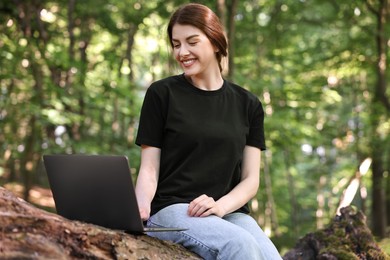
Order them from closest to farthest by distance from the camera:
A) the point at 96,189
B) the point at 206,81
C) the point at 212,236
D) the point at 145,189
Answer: the point at 96,189 < the point at 212,236 < the point at 145,189 < the point at 206,81

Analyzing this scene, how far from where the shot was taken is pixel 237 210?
2.78m

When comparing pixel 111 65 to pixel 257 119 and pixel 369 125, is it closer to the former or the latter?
pixel 369 125

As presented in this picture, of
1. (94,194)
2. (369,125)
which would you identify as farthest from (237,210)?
(369,125)

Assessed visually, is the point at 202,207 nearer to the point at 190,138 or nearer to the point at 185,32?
the point at 190,138

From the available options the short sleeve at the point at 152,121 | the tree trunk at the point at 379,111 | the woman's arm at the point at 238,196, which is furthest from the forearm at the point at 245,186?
the tree trunk at the point at 379,111

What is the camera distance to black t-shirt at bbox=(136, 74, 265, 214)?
262 cm

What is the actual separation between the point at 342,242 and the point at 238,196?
57.2 inches

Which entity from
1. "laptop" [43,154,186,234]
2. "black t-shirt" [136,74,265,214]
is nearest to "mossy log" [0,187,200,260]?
"laptop" [43,154,186,234]

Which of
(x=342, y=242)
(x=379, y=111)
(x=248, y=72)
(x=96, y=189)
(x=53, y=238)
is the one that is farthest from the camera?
(x=248, y=72)

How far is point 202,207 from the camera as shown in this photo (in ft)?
8.02

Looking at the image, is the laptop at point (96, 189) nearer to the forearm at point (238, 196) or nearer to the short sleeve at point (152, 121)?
the forearm at point (238, 196)

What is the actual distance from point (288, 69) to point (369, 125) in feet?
10.1

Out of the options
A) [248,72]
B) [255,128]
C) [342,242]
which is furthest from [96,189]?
[248,72]

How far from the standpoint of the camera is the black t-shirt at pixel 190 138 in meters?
2.62
